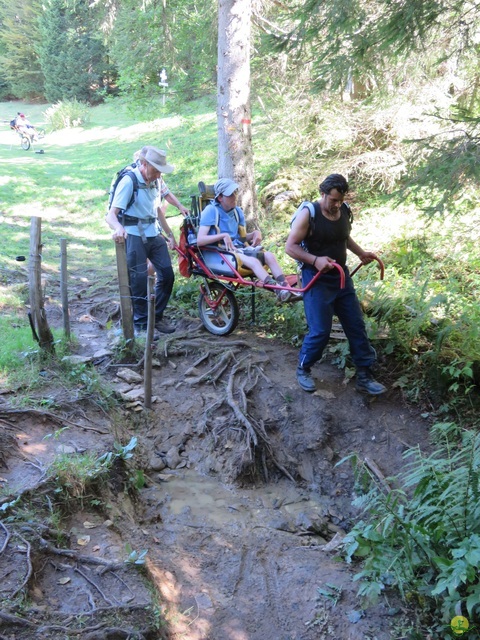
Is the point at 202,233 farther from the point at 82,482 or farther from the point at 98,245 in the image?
the point at 98,245

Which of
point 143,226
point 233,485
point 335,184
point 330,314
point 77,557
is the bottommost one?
point 233,485

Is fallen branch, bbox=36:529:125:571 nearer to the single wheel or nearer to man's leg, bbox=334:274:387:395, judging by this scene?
man's leg, bbox=334:274:387:395

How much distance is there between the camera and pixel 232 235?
6742mm

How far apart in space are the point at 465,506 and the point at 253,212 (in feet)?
21.1

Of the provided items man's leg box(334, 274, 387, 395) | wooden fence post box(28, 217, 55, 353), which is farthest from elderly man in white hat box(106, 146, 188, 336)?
man's leg box(334, 274, 387, 395)

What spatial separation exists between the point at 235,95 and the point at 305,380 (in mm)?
4931

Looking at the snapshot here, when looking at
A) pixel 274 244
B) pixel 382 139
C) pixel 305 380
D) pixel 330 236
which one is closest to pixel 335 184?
pixel 330 236

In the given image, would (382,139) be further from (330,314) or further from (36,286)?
(36,286)

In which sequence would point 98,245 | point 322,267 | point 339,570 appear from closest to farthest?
point 339,570
point 322,267
point 98,245

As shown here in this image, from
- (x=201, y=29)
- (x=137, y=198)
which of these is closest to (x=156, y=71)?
(x=201, y=29)

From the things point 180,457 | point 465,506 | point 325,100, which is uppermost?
point 325,100

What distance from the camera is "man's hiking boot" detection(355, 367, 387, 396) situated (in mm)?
5555

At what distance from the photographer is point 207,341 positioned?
22.6 ft
